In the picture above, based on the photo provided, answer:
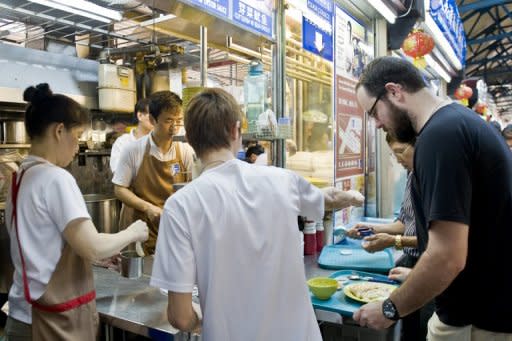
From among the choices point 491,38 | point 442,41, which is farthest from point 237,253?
point 491,38

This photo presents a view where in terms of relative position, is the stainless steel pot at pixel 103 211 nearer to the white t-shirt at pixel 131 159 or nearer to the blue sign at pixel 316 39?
the white t-shirt at pixel 131 159

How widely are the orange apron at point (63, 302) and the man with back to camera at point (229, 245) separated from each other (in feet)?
1.45

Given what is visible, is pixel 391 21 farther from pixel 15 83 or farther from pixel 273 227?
pixel 15 83

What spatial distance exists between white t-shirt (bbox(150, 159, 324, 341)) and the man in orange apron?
1405mm

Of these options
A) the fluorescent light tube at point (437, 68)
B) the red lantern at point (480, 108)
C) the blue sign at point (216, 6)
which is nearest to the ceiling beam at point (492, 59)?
the red lantern at point (480, 108)

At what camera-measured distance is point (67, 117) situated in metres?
1.45

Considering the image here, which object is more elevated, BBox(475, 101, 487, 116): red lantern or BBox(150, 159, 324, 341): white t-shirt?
BBox(475, 101, 487, 116): red lantern

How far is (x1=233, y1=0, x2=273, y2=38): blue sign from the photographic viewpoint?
2.06 meters

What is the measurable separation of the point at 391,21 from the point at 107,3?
2462 mm

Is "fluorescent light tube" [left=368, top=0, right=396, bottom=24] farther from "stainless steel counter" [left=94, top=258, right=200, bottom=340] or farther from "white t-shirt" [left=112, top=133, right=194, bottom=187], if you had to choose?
"stainless steel counter" [left=94, top=258, right=200, bottom=340]

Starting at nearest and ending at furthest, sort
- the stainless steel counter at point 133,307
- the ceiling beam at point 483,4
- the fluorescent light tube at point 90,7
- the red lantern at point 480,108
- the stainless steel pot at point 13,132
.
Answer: the stainless steel counter at point 133,307
the fluorescent light tube at point 90,7
the stainless steel pot at point 13,132
the ceiling beam at point 483,4
the red lantern at point 480,108

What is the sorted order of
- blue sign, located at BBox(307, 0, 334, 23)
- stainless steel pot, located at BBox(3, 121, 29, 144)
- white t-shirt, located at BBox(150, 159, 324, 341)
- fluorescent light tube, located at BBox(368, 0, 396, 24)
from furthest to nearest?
1. stainless steel pot, located at BBox(3, 121, 29, 144)
2. fluorescent light tube, located at BBox(368, 0, 396, 24)
3. blue sign, located at BBox(307, 0, 334, 23)
4. white t-shirt, located at BBox(150, 159, 324, 341)

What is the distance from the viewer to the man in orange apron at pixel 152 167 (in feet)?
8.21

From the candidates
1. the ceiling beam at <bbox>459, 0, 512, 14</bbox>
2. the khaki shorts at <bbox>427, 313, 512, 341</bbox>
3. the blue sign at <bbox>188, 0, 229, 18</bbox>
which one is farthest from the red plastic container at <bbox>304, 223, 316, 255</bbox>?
the ceiling beam at <bbox>459, 0, 512, 14</bbox>
